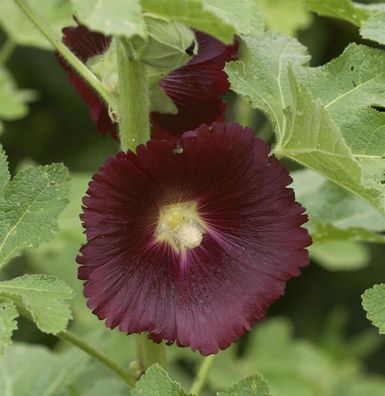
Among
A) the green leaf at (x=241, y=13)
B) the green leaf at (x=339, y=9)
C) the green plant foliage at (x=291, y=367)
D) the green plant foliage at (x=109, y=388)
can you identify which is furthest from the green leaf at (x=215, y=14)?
the green plant foliage at (x=291, y=367)

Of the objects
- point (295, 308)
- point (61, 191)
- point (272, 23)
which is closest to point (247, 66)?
point (61, 191)

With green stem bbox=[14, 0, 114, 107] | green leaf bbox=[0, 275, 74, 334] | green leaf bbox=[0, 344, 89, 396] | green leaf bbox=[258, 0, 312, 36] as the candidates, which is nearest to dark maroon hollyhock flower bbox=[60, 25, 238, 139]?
green stem bbox=[14, 0, 114, 107]

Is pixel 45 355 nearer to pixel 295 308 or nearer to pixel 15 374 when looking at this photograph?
pixel 15 374

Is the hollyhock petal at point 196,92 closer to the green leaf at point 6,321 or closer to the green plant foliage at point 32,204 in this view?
the green plant foliage at point 32,204

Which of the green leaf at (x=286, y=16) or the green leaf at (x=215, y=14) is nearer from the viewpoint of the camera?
the green leaf at (x=215, y=14)

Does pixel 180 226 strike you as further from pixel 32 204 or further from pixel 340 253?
pixel 340 253

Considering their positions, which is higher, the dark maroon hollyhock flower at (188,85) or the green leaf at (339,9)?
the green leaf at (339,9)

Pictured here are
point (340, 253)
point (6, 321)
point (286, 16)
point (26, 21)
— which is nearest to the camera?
point (6, 321)

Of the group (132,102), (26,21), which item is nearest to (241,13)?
(132,102)
